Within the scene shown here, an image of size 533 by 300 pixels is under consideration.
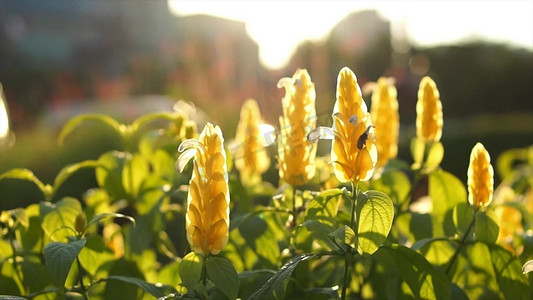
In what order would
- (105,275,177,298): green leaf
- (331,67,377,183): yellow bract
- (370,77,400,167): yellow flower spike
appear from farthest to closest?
(370,77,400,167): yellow flower spike
(105,275,177,298): green leaf
(331,67,377,183): yellow bract

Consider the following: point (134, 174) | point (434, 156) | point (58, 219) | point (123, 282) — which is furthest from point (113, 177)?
point (434, 156)

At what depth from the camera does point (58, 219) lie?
1.89 m

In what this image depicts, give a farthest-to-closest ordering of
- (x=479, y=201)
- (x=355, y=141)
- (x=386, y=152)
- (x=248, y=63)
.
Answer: (x=248, y=63)
(x=386, y=152)
(x=479, y=201)
(x=355, y=141)

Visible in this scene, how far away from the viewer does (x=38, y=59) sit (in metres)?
17.5

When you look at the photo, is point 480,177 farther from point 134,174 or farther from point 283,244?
point 134,174

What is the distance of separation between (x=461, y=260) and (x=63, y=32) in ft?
66.9

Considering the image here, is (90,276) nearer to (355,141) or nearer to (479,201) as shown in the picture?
(355,141)

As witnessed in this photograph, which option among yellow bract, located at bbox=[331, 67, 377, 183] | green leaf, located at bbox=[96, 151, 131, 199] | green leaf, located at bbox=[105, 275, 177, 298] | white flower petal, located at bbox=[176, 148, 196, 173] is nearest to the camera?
white flower petal, located at bbox=[176, 148, 196, 173]

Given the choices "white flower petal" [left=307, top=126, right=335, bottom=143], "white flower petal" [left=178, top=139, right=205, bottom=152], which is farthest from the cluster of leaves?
"white flower petal" [left=178, top=139, right=205, bottom=152]

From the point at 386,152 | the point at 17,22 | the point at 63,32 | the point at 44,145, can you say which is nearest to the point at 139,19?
the point at 63,32

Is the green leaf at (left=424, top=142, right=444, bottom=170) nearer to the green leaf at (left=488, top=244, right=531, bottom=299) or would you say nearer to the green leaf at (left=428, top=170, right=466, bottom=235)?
the green leaf at (left=428, top=170, right=466, bottom=235)

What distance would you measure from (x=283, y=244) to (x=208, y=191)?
0.72m

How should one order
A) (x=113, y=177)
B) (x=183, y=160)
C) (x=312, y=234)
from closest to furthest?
1. (x=183, y=160)
2. (x=312, y=234)
3. (x=113, y=177)

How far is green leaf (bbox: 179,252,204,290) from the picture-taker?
1485mm
